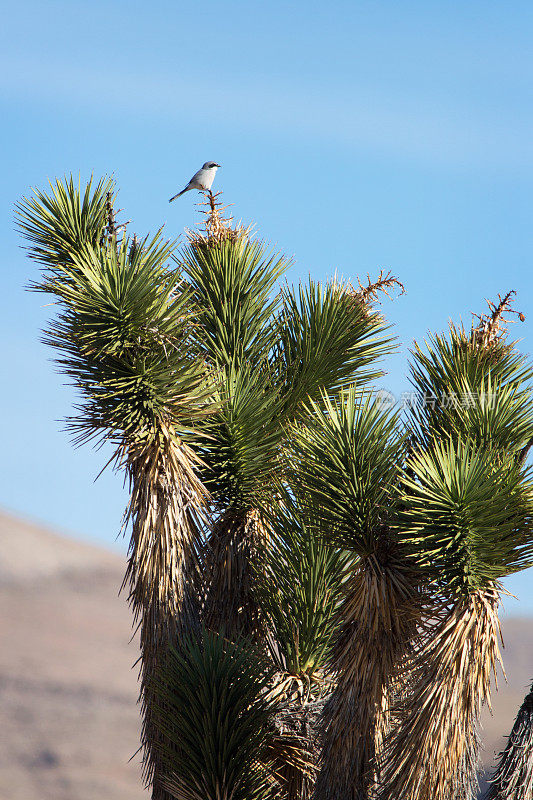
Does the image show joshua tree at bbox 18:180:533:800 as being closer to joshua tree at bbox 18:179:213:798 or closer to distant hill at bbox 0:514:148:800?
joshua tree at bbox 18:179:213:798

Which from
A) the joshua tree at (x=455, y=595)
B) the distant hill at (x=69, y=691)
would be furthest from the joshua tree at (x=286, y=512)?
the distant hill at (x=69, y=691)

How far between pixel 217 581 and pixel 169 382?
2.09 m

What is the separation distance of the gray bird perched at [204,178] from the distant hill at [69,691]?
87.7 feet

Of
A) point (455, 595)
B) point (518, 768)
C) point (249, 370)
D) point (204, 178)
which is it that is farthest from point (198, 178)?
point (518, 768)

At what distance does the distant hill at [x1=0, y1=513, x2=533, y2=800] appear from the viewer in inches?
1336

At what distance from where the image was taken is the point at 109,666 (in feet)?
126

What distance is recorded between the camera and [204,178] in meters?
8.23

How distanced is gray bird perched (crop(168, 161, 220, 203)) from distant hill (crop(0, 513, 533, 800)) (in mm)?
26742

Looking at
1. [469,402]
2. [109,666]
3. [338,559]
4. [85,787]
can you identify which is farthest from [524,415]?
[109,666]

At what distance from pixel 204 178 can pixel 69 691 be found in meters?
33.2

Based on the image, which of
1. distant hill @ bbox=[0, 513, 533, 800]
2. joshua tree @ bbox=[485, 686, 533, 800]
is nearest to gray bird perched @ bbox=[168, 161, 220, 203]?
joshua tree @ bbox=[485, 686, 533, 800]

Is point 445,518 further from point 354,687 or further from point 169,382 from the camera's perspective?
point 169,382

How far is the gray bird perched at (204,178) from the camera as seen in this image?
8.23 m

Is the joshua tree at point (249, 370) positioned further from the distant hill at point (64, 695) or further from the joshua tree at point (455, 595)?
the distant hill at point (64, 695)
